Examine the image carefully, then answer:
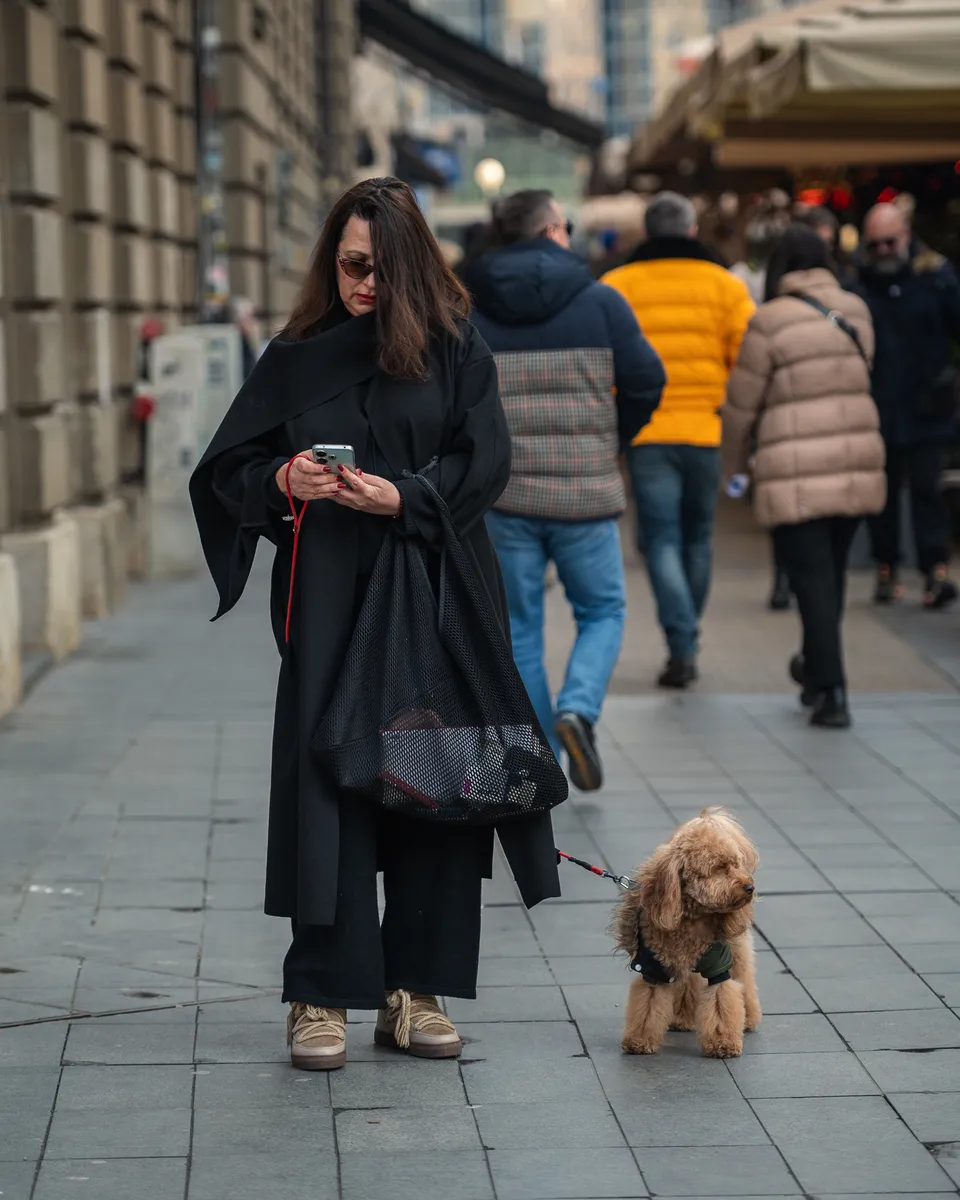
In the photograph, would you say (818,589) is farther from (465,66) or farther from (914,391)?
(465,66)

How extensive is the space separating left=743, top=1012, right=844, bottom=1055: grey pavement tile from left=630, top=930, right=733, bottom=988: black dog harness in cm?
20

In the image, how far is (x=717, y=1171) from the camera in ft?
12.0

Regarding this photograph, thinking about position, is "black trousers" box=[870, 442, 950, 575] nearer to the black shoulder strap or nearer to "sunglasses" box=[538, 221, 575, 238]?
the black shoulder strap

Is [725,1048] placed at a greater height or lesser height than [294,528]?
lesser

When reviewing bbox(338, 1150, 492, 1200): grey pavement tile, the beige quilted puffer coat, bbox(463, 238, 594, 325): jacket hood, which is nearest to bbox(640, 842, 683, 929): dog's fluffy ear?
bbox(338, 1150, 492, 1200): grey pavement tile

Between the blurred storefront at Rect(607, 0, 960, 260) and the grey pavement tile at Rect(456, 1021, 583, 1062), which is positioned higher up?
the blurred storefront at Rect(607, 0, 960, 260)

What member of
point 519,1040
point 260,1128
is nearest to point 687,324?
point 519,1040

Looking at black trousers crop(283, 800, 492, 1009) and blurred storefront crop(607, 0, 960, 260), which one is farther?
blurred storefront crop(607, 0, 960, 260)

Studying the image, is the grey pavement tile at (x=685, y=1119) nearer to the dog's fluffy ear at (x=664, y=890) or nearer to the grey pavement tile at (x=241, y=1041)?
the dog's fluffy ear at (x=664, y=890)

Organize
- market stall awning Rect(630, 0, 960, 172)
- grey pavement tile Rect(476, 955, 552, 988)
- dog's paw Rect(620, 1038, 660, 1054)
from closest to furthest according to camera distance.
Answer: dog's paw Rect(620, 1038, 660, 1054) < grey pavement tile Rect(476, 955, 552, 988) < market stall awning Rect(630, 0, 960, 172)

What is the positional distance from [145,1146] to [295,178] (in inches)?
876

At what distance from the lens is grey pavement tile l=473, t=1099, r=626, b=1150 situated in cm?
381

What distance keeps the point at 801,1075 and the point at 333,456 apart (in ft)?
5.24

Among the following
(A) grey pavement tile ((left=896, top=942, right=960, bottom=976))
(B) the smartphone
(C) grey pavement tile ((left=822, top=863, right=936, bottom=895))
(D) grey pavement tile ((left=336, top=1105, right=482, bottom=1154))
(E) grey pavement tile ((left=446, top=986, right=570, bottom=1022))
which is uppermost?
(B) the smartphone
